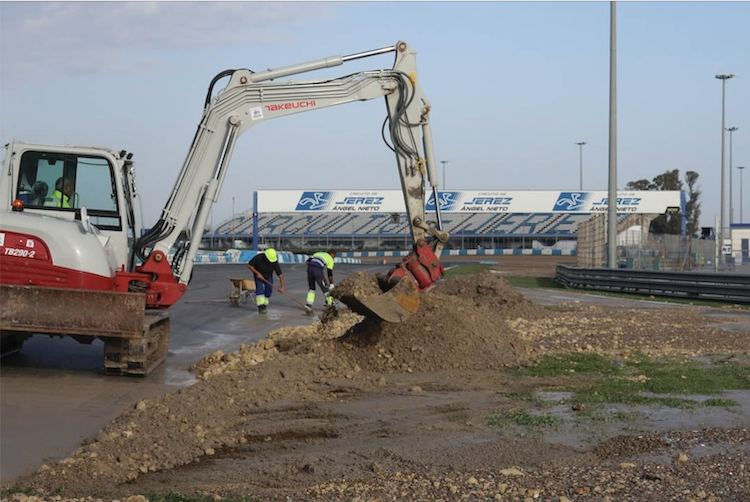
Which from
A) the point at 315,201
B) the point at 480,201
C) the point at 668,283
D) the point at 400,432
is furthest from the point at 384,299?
the point at 480,201

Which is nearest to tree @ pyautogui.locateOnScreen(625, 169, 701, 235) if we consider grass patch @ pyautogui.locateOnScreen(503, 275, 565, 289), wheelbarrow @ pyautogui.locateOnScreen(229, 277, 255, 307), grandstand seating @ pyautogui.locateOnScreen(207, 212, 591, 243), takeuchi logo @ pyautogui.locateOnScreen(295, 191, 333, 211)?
grandstand seating @ pyautogui.locateOnScreen(207, 212, 591, 243)

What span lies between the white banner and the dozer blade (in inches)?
2238

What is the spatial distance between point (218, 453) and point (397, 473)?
178cm

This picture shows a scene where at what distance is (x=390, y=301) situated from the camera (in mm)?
11367

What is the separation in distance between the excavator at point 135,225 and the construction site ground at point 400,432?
74 centimetres

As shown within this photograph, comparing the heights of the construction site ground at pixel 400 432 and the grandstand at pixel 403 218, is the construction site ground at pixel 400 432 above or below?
below

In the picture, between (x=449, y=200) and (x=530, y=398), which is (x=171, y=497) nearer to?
(x=530, y=398)

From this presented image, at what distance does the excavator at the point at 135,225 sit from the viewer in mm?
10836

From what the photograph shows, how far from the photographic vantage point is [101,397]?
10.1 m

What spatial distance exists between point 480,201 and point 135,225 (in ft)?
199

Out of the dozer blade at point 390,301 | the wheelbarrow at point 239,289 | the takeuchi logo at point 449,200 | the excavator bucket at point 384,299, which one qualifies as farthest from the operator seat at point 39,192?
the takeuchi logo at point 449,200

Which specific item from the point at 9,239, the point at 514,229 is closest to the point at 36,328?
the point at 9,239

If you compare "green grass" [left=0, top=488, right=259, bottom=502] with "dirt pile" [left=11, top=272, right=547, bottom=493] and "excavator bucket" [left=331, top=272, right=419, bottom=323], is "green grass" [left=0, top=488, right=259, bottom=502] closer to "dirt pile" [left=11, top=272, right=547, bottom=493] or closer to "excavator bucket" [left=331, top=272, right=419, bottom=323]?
"dirt pile" [left=11, top=272, right=547, bottom=493]

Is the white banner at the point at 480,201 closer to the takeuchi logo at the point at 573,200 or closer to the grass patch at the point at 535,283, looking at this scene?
the takeuchi logo at the point at 573,200
